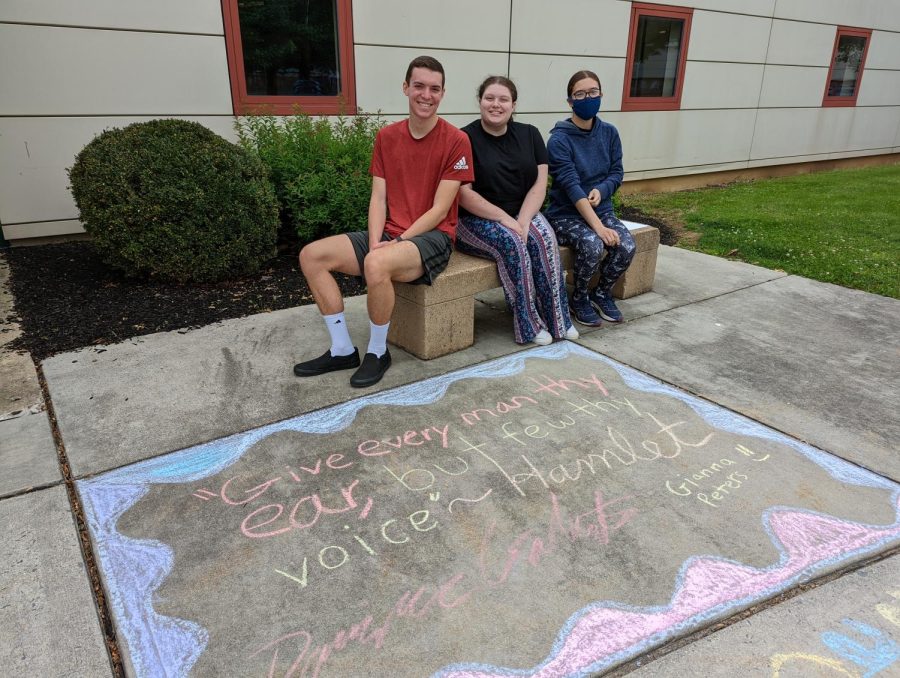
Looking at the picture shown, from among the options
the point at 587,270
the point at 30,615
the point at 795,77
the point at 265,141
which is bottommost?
the point at 30,615

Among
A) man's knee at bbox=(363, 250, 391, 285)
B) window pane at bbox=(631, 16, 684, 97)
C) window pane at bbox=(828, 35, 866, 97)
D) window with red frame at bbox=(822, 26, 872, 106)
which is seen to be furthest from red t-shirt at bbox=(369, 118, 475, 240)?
window pane at bbox=(828, 35, 866, 97)

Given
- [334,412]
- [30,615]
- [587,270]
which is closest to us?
[30,615]

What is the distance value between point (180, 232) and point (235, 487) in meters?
2.66

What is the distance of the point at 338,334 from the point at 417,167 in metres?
1.09

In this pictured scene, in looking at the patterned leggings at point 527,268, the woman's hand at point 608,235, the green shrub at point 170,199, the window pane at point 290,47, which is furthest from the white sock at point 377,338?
the window pane at point 290,47

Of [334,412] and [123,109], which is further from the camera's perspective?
[123,109]

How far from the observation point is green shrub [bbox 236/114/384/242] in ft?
17.0

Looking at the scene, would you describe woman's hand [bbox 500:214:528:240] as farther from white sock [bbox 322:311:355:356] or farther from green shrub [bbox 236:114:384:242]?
green shrub [bbox 236:114:384:242]

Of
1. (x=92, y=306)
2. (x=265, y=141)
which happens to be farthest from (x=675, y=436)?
(x=265, y=141)

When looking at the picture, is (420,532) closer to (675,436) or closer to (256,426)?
(256,426)

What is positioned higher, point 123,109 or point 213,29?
point 213,29

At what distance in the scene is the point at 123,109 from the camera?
224 inches

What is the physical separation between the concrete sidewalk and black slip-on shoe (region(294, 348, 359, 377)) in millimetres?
93

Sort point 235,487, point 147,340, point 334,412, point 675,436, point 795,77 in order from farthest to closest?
point 795,77, point 147,340, point 334,412, point 675,436, point 235,487
